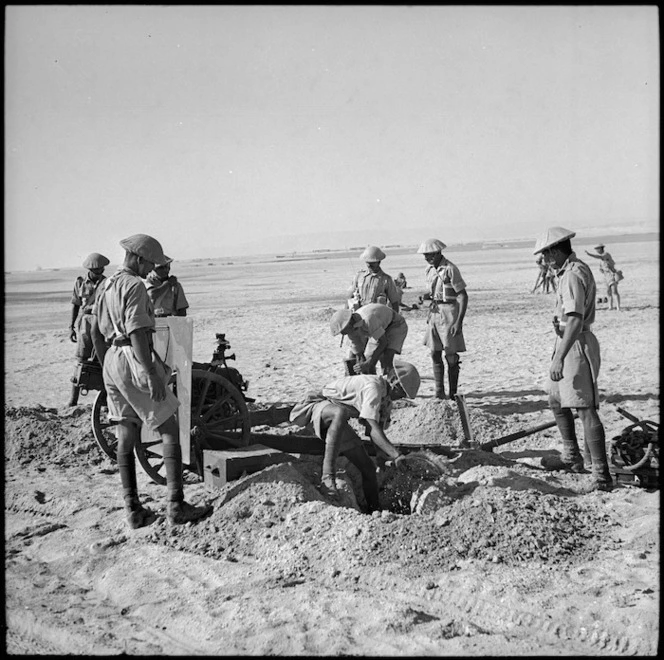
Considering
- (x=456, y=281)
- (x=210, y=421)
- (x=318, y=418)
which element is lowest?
(x=210, y=421)

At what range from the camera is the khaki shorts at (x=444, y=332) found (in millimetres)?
8766

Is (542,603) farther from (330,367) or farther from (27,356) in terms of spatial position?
(27,356)

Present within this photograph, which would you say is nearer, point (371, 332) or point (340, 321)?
point (340, 321)

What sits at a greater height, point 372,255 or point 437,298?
point 372,255

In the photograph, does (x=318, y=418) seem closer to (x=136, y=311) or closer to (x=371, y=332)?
(x=371, y=332)

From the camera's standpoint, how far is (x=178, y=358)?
5.71 meters

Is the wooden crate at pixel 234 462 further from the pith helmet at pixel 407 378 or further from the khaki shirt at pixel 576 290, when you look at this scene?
the khaki shirt at pixel 576 290

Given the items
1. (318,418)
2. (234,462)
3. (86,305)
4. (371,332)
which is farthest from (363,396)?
(86,305)

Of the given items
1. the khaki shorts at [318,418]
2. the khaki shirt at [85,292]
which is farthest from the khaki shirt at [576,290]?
the khaki shirt at [85,292]

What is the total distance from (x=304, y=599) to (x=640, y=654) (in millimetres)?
1639

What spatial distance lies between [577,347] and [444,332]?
3019 mm

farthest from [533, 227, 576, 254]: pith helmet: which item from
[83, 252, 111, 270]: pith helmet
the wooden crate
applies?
[83, 252, 111, 270]: pith helmet

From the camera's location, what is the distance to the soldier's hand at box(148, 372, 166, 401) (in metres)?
5.09

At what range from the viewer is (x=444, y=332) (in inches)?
347
